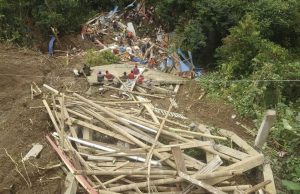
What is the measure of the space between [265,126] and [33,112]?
13.5 feet

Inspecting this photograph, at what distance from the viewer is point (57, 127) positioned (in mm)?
6770

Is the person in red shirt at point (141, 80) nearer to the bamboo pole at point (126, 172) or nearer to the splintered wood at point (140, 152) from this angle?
the splintered wood at point (140, 152)

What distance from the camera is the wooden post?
5.71m

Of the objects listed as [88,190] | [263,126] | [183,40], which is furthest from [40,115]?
[183,40]

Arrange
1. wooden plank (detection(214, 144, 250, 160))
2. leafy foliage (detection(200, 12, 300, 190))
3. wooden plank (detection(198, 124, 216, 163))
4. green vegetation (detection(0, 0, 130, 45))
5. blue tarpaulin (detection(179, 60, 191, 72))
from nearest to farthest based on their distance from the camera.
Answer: wooden plank (detection(198, 124, 216, 163)) < wooden plank (detection(214, 144, 250, 160)) < leafy foliage (detection(200, 12, 300, 190)) < blue tarpaulin (detection(179, 60, 191, 72)) < green vegetation (detection(0, 0, 130, 45))

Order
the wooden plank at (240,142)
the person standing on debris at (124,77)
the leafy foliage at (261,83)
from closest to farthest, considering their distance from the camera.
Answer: the wooden plank at (240,142) → the leafy foliage at (261,83) → the person standing on debris at (124,77)

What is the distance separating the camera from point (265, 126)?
5.95 m

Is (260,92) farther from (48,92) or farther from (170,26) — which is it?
(170,26)

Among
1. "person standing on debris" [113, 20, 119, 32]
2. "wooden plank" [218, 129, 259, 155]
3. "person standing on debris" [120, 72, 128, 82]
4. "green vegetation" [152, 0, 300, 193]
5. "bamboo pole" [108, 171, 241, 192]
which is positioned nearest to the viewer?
"bamboo pole" [108, 171, 241, 192]

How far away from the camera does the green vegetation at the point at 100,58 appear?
1045cm

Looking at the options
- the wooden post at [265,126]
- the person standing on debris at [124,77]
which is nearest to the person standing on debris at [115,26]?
the person standing on debris at [124,77]

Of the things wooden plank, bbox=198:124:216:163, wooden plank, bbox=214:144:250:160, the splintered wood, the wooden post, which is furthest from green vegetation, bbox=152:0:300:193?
wooden plank, bbox=198:124:216:163

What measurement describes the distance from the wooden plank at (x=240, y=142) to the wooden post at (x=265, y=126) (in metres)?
0.12

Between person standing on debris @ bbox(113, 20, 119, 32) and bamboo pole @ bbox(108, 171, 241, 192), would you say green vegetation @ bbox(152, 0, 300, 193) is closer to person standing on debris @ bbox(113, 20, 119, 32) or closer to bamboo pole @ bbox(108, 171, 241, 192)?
bamboo pole @ bbox(108, 171, 241, 192)
